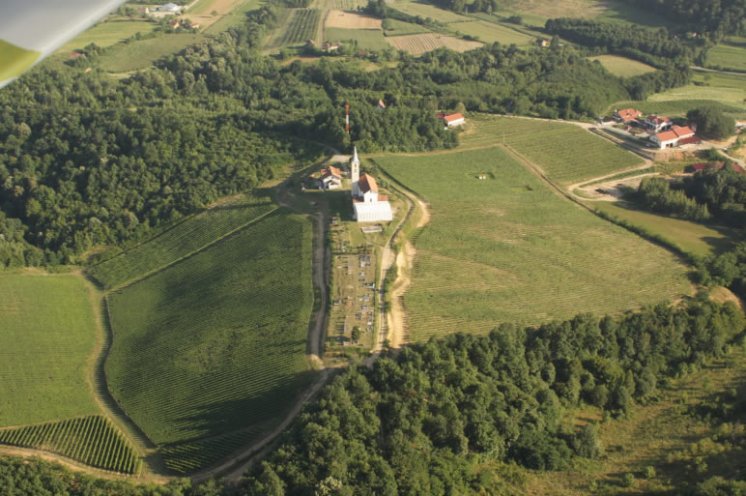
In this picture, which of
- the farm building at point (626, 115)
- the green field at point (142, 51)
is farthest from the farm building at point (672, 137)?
the green field at point (142, 51)

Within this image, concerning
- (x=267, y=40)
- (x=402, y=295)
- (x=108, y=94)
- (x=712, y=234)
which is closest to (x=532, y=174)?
(x=712, y=234)

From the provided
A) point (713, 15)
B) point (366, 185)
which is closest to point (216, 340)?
point (366, 185)

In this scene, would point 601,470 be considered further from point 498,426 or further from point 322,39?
point 322,39

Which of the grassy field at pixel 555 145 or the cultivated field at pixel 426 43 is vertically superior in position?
the cultivated field at pixel 426 43

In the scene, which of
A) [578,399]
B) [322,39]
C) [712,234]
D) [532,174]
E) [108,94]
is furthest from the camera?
[322,39]

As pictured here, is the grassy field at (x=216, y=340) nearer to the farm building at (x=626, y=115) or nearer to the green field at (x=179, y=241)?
the green field at (x=179, y=241)

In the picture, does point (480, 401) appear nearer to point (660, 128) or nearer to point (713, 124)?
point (660, 128)
